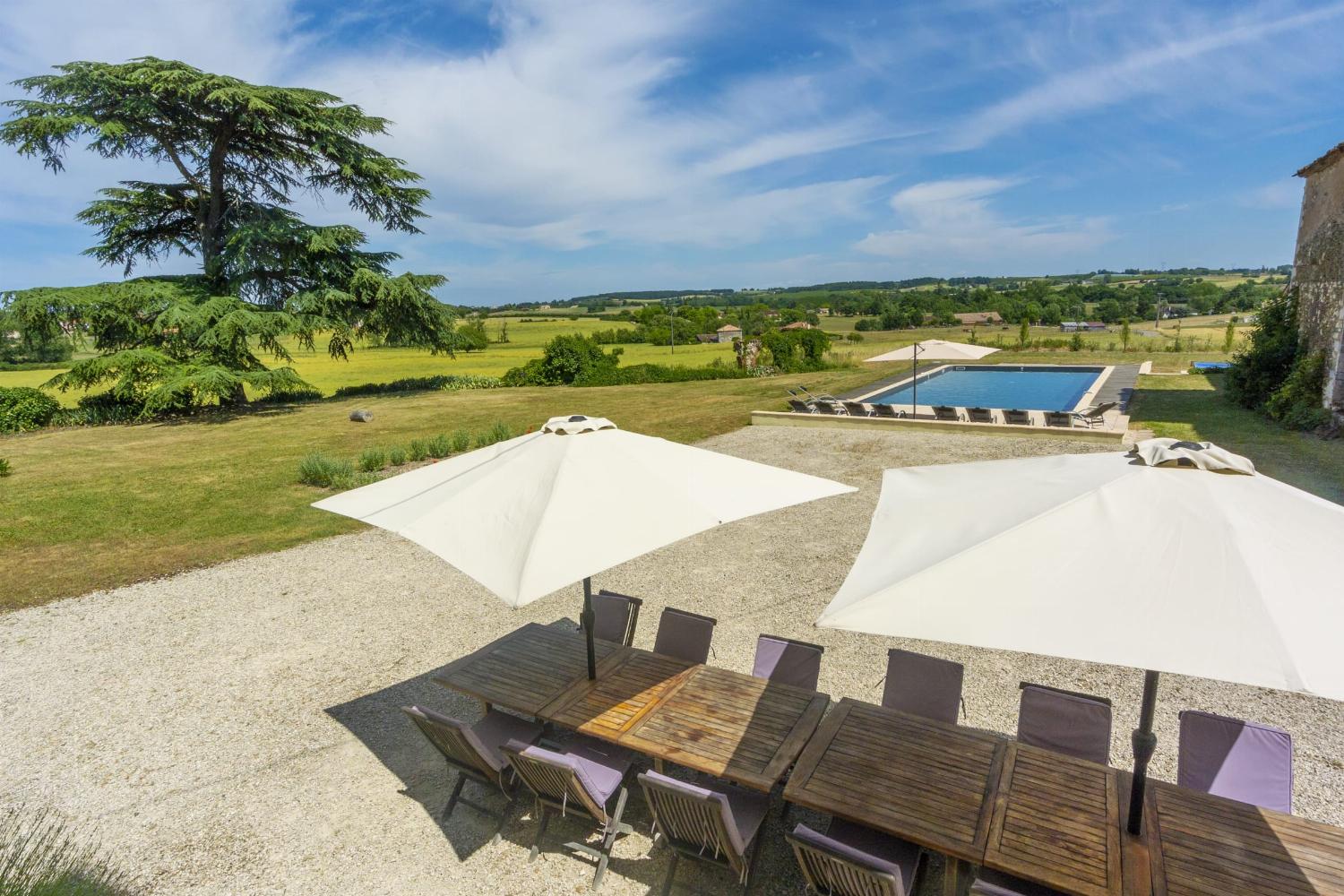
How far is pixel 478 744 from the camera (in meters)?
4.02

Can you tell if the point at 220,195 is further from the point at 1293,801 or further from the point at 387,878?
the point at 1293,801

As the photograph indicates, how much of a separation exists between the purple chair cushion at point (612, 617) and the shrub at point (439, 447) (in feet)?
35.0

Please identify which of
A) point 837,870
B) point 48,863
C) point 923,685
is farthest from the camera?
point 923,685

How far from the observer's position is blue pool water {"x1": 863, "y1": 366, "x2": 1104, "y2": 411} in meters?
22.8

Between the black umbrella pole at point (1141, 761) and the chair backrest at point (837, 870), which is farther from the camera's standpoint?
the black umbrella pole at point (1141, 761)

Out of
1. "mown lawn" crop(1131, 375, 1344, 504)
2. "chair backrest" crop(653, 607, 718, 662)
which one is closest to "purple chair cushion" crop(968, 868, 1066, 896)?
"chair backrest" crop(653, 607, 718, 662)

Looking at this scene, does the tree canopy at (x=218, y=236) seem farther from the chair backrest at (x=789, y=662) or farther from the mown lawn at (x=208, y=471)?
the chair backrest at (x=789, y=662)

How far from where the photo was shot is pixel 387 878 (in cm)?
394

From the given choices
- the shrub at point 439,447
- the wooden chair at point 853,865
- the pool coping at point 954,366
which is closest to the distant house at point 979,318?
the pool coping at point 954,366

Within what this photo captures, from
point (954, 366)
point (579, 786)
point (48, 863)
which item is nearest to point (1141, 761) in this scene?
point (579, 786)

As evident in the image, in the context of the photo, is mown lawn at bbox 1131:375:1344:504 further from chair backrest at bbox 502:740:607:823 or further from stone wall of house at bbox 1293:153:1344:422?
chair backrest at bbox 502:740:607:823

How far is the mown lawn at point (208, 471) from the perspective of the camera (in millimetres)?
9711

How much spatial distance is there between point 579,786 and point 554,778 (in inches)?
7.6

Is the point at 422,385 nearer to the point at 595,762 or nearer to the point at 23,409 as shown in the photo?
the point at 23,409
